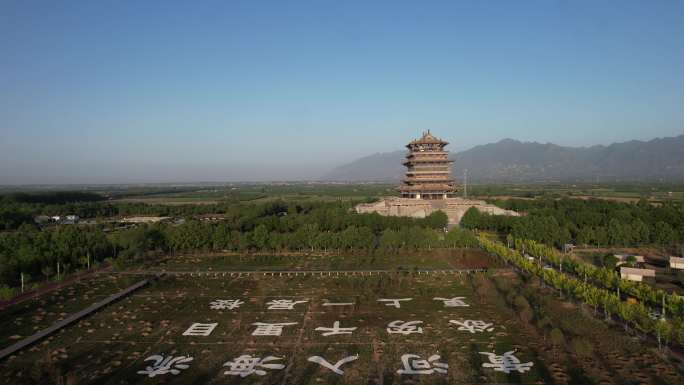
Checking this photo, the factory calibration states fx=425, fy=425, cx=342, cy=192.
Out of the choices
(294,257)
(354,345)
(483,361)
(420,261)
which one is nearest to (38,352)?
(354,345)

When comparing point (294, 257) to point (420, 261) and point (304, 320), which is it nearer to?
point (420, 261)

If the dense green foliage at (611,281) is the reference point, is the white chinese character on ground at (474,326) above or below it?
below

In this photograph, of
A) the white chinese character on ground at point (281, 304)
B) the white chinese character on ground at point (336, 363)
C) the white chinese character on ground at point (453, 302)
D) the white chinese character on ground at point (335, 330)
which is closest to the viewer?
the white chinese character on ground at point (336, 363)

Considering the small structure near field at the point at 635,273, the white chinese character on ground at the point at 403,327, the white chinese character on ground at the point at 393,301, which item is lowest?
the white chinese character on ground at the point at 403,327

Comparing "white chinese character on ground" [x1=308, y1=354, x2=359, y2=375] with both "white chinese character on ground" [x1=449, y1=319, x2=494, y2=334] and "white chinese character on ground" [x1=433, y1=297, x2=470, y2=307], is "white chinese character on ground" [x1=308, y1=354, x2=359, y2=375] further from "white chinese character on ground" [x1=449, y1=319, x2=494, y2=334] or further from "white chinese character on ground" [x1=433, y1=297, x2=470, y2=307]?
"white chinese character on ground" [x1=433, y1=297, x2=470, y2=307]

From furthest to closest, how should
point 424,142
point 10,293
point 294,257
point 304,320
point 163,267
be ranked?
point 424,142, point 294,257, point 163,267, point 10,293, point 304,320

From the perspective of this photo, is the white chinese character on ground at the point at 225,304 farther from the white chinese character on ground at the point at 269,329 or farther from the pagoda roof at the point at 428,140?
the pagoda roof at the point at 428,140

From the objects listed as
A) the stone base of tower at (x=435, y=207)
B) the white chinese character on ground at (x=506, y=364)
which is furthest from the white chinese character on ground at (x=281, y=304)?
the stone base of tower at (x=435, y=207)
